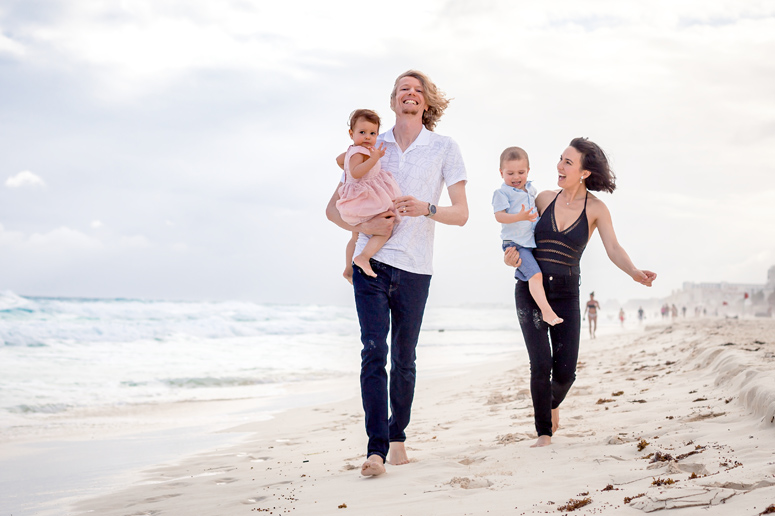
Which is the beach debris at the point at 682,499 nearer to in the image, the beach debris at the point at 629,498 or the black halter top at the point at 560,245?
the beach debris at the point at 629,498

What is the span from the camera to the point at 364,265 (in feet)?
10.9

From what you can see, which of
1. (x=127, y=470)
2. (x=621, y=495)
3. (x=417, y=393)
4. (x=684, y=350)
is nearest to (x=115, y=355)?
(x=417, y=393)

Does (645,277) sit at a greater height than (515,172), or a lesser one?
lesser

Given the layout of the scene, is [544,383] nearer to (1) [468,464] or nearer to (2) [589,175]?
(1) [468,464]

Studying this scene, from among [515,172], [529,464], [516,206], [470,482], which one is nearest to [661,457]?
[529,464]

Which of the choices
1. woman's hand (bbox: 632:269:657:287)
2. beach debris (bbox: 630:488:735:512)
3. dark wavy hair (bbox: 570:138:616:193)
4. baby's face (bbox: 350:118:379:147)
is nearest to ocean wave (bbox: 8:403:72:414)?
baby's face (bbox: 350:118:379:147)

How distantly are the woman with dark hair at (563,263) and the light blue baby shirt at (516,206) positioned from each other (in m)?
0.08

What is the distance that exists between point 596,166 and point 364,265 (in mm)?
1796

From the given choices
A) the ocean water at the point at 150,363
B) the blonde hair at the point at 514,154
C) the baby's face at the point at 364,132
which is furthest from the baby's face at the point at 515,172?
the ocean water at the point at 150,363

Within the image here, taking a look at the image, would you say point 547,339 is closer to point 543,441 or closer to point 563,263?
point 563,263

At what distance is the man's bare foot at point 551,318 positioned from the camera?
3.66 m

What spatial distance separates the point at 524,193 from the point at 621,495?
2.02 m

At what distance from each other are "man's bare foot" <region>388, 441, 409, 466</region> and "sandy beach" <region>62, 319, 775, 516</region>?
86 mm

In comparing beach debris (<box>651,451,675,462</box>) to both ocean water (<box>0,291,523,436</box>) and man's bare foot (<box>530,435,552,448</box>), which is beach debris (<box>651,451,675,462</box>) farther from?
ocean water (<box>0,291,523,436</box>)
